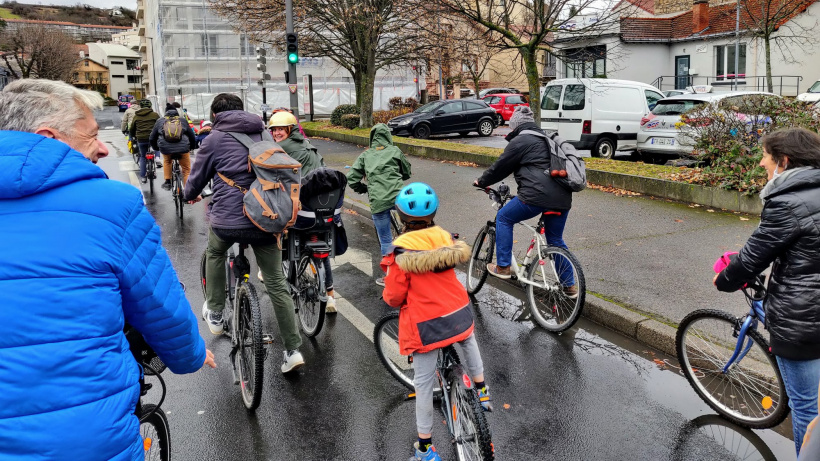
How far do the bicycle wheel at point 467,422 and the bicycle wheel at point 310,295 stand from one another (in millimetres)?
2126

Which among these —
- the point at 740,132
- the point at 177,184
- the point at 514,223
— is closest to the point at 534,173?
the point at 514,223

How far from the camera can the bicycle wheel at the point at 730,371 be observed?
3844 mm

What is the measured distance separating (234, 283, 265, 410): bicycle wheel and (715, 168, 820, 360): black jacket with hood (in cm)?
288

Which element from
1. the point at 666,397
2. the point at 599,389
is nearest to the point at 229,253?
the point at 599,389

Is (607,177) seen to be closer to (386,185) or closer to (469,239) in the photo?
(469,239)

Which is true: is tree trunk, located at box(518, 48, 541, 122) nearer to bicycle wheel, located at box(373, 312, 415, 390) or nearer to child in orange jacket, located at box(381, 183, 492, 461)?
bicycle wheel, located at box(373, 312, 415, 390)

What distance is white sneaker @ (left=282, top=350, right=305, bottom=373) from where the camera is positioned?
4.70 metres

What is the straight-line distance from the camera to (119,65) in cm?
12331

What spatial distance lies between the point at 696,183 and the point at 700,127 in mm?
Answer: 1118

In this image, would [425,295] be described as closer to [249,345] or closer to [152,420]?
[152,420]

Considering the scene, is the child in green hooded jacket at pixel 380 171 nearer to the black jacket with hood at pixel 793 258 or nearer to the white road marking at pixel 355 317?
the white road marking at pixel 355 317

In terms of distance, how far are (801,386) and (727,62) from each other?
1371 inches

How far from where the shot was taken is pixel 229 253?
5.16 m

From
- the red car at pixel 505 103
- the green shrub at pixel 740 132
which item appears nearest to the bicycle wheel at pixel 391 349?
the green shrub at pixel 740 132
